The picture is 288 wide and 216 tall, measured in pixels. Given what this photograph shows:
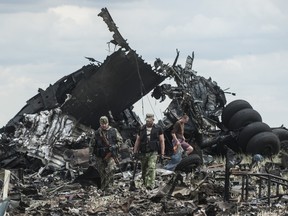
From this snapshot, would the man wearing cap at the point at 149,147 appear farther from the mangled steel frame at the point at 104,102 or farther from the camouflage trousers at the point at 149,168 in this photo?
the mangled steel frame at the point at 104,102

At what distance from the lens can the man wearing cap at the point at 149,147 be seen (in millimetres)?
Result: 16766

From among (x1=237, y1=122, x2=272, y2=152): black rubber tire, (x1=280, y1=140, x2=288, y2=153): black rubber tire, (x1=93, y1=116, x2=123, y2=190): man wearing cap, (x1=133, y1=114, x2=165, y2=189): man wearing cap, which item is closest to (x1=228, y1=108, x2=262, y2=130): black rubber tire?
(x1=237, y1=122, x2=272, y2=152): black rubber tire

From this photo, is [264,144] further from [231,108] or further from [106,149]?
[106,149]

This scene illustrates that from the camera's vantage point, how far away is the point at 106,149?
55.6ft

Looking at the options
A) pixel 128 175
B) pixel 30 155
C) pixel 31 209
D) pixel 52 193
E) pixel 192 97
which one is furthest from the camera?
pixel 192 97

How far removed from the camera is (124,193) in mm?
16266

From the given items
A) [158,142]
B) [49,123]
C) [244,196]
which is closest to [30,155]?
[49,123]

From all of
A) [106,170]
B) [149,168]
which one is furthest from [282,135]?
Answer: [149,168]

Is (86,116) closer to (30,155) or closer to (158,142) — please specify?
(30,155)

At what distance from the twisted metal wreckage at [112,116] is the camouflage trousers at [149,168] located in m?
6.81

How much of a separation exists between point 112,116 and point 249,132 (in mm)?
3616

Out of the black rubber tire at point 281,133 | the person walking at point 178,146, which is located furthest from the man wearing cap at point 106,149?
the black rubber tire at point 281,133

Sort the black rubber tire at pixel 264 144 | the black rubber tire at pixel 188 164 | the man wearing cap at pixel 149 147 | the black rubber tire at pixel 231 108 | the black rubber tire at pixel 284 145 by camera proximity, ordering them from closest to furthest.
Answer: the man wearing cap at pixel 149 147 → the black rubber tire at pixel 188 164 → the black rubber tire at pixel 264 144 → the black rubber tire at pixel 284 145 → the black rubber tire at pixel 231 108

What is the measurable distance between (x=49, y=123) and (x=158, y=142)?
28.3ft
